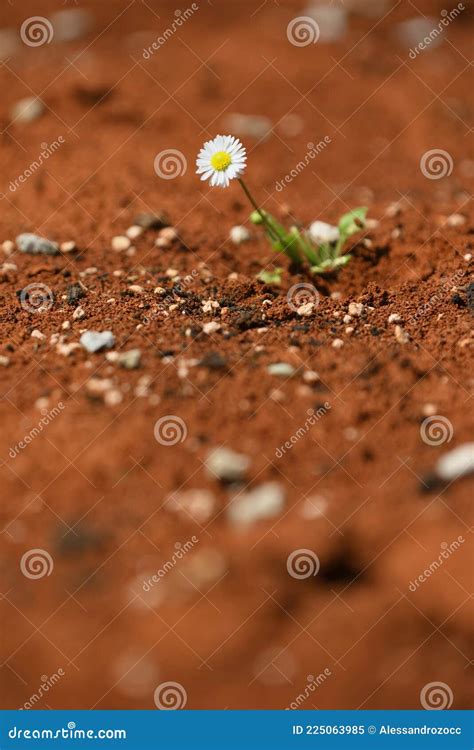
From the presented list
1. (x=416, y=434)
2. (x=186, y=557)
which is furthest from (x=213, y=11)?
(x=186, y=557)

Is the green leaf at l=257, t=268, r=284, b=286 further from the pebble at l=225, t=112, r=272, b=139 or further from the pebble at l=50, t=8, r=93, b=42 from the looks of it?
the pebble at l=50, t=8, r=93, b=42

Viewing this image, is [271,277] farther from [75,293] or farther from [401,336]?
[75,293]

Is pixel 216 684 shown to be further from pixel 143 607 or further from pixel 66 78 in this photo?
pixel 66 78
